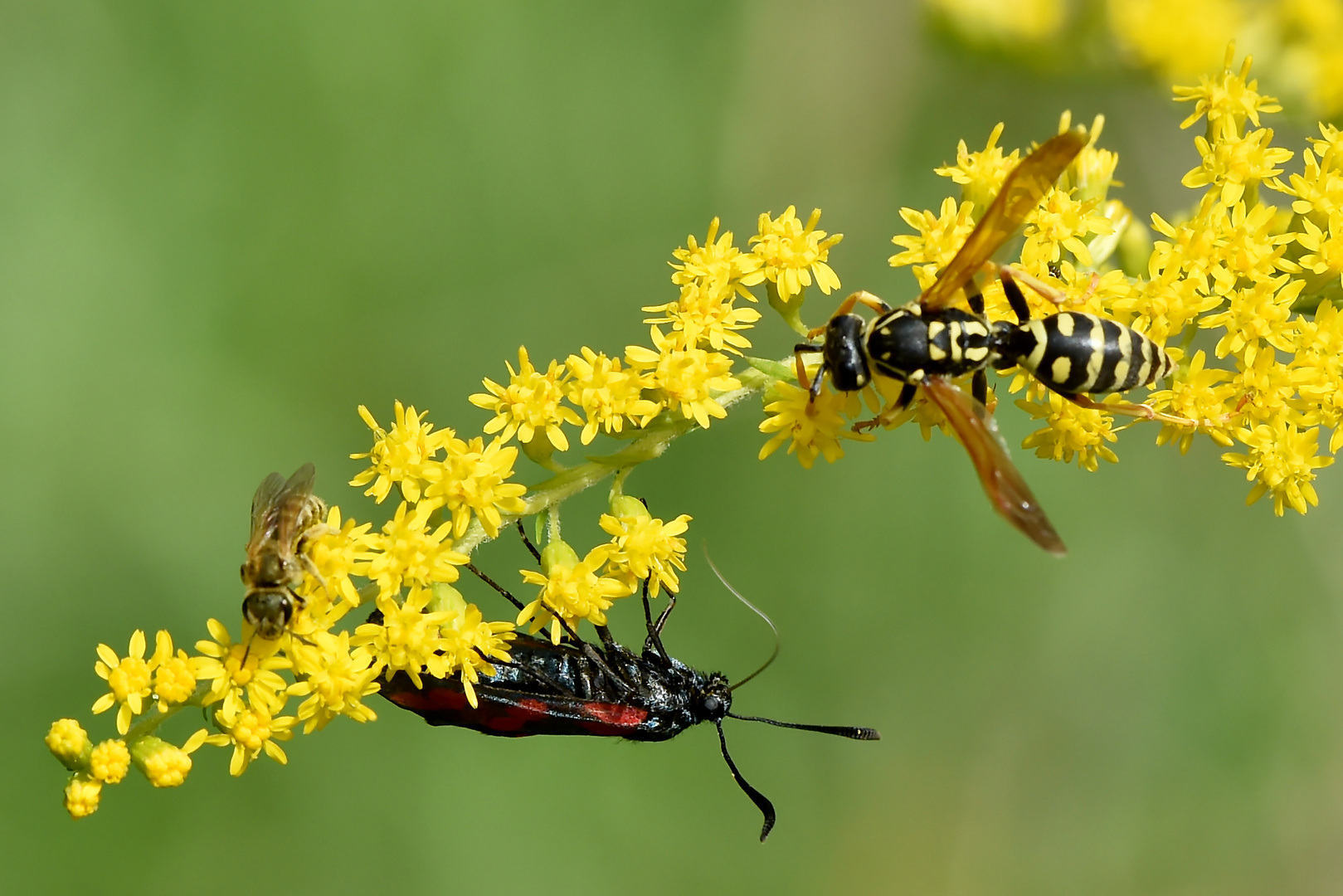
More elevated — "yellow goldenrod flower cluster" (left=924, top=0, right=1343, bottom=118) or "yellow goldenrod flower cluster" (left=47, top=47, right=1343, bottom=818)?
"yellow goldenrod flower cluster" (left=924, top=0, right=1343, bottom=118)

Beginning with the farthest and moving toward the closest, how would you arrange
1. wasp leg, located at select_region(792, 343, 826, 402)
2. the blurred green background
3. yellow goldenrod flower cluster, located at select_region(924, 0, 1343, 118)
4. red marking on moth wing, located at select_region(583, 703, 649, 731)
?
the blurred green background → yellow goldenrod flower cluster, located at select_region(924, 0, 1343, 118) → red marking on moth wing, located at select_region(583, 703, 649, 731) → wasp leg, located at select_region(792, 343, 826, 402)

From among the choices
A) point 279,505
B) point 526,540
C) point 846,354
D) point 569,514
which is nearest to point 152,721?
point 279,505

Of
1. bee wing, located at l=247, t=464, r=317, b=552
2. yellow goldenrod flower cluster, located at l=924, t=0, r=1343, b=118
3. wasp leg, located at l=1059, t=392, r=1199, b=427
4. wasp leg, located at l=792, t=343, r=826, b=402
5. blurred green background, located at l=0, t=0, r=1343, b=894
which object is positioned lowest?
blurred green background, located at l=0, t=0, r=1343, b=894

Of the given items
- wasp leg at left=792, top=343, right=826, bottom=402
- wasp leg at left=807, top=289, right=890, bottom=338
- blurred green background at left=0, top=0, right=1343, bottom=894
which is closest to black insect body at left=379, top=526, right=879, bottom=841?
wasp leg at left=792, top=343, right=826, bottom=402

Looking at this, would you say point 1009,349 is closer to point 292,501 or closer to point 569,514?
point 292,501

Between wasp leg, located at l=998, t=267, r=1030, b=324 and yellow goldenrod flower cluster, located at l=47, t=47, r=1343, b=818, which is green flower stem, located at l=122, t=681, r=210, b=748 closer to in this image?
yellow goldenrod flower cluster, located at l=47, t=47, r=1343, b=818

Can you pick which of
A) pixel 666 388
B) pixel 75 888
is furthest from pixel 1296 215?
pixel 75 888

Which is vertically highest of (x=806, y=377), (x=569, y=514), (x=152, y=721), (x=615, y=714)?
(x=806, y=377)
